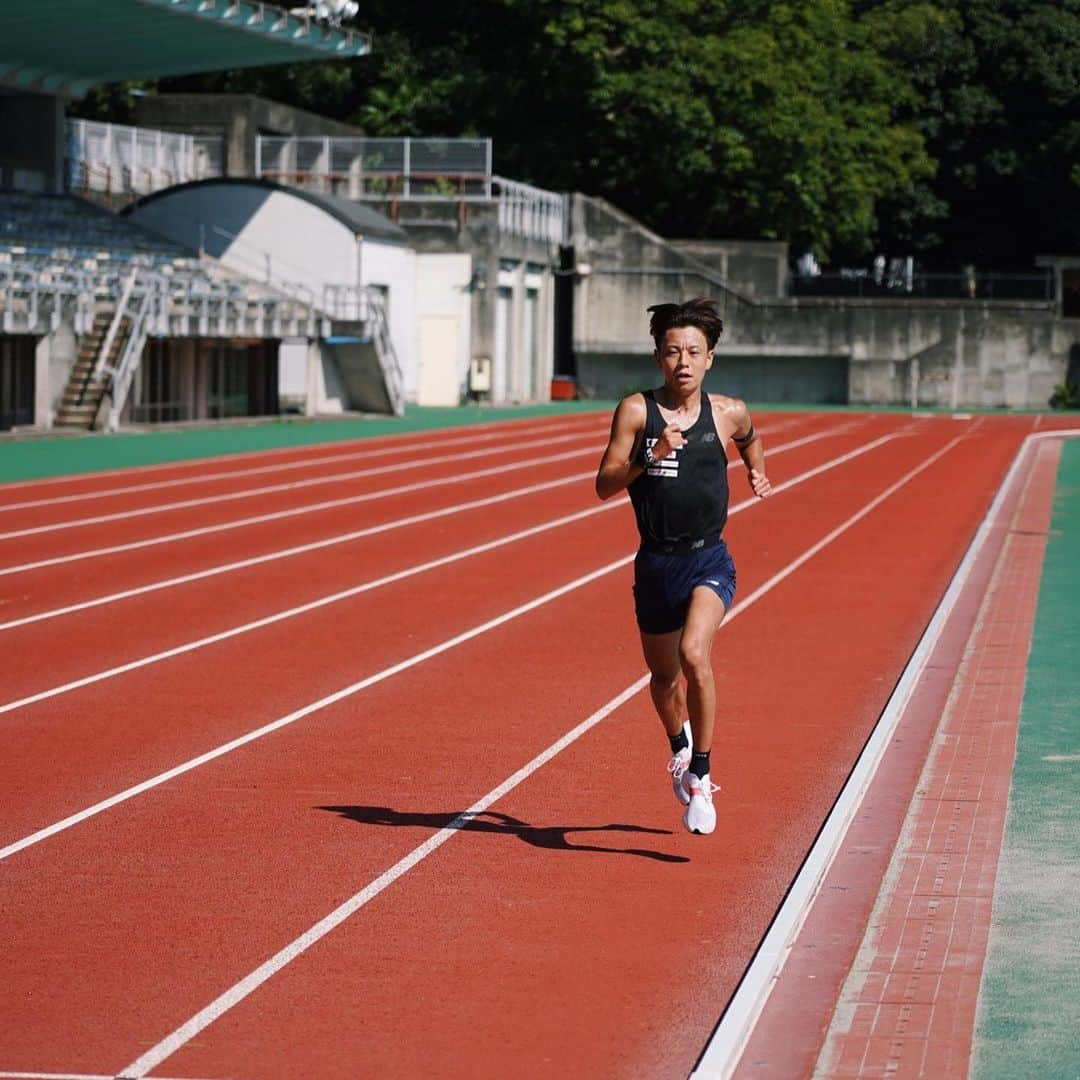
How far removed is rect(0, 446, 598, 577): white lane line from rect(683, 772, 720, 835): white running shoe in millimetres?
11884

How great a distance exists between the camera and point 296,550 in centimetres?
2173

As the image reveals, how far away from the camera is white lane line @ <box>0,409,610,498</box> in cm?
3083

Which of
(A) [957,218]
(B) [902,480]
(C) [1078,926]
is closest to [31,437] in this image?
(B) [902,480]

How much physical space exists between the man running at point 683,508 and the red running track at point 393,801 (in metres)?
0.55

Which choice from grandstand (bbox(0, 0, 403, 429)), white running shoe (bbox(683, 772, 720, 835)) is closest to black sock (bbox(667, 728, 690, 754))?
white running shoe (bbox(683, 772, 720, 835))

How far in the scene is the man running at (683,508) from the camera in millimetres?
8461

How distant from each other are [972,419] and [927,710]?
1887 inches

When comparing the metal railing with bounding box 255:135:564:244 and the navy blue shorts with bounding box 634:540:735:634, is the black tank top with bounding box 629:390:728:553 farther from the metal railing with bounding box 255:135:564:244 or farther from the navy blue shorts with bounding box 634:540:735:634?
the metal railing with bounding box 255:135:564:244

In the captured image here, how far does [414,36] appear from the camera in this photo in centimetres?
7456

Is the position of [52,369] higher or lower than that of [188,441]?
higher

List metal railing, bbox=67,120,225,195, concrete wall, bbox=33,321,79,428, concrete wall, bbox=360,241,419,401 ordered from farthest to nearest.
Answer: metal railing, bbox=67,120,225,195 → concrete wall, bbox=360,241,419,401 → concrete wall, bbox=33,321,79,428

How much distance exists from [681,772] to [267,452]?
3077cm

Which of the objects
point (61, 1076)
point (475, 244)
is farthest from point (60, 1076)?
point (475, 244)

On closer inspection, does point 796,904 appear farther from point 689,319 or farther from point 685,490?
point 689,319
